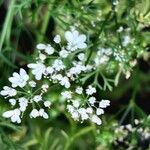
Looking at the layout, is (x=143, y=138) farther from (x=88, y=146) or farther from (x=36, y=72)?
(x=36, y=72)

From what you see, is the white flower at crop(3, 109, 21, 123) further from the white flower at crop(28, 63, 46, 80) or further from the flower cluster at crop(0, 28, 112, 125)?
the white flower at crop(28, 63, 46, 80)

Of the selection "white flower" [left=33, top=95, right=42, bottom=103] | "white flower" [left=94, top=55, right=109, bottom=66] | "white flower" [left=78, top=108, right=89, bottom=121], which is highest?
"white flower" [left=94, top=55, right=109, bottom=66]

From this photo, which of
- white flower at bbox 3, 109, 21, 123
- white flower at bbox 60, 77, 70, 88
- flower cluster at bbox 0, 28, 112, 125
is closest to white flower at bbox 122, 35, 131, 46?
flower cluster at bbox 0, 28, 112, 125

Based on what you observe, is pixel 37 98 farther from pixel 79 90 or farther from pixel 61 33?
pixel 61 33

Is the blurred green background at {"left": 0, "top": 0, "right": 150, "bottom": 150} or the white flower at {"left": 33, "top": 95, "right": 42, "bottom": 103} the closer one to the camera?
the white flower at {"left": 33, "top": 95, "right": 42, "bottom": 103}

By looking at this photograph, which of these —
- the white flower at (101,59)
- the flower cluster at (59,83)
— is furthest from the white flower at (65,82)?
the white flower at (101,59)

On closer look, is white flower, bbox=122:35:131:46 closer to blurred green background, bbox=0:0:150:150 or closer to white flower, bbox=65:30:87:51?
blurred green background, bbox=0:0:150:150

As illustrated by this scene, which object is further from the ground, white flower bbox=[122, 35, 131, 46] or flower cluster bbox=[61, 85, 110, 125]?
white flower bbox=[122, 35, 131, 46]

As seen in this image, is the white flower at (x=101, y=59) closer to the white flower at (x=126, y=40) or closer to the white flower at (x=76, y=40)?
the white flower at (x=126, y=40)

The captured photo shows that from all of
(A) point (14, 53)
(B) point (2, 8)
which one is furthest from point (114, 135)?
(B) point (2, 8)

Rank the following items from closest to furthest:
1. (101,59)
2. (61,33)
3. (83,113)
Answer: (83,113)
(101,59)
(61,33)

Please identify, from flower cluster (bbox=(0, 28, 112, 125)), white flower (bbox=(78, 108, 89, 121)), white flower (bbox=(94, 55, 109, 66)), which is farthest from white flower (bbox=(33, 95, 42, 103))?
white flower (bbox=(94, 55, 109, 66))

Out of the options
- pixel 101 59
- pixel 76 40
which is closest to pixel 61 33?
pixel 101 59
